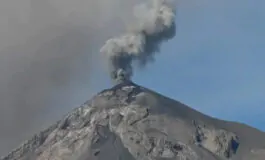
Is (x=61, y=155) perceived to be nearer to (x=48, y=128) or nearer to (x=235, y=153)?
(x=48, y=128)

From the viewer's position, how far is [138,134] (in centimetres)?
18200

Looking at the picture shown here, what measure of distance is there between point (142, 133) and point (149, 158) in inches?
357

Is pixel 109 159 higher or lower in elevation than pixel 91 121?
lower

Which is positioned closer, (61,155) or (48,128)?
(61,155)

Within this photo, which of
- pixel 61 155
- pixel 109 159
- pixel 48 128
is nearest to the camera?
pixel 109 159

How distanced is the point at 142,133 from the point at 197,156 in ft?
49.7

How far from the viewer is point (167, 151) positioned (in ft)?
574

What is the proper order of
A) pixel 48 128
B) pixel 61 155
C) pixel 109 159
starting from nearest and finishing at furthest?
1. pixel 109 159
2. pixel 61 155
3. pixel 48 128

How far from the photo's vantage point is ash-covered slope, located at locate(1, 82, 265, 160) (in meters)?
176

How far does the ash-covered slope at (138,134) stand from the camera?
17550 cm

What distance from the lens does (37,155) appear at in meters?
184

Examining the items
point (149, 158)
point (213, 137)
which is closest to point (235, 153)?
point (213, 137)

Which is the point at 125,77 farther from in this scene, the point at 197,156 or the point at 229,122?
the point at 229,122

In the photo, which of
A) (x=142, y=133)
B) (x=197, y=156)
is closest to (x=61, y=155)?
(x=142, y=133)
